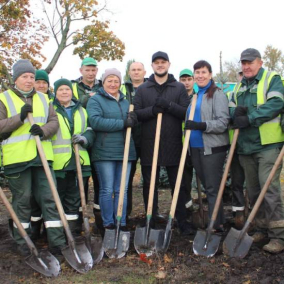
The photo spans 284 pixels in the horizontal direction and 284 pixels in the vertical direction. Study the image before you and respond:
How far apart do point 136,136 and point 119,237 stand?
1563mm

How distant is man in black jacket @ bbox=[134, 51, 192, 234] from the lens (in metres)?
5.09

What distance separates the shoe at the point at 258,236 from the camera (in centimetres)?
492

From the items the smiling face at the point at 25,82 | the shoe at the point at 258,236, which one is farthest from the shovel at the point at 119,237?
the shoe at the point at 258,236

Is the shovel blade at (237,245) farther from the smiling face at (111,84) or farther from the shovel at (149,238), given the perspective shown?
the smiling face at (111,84)

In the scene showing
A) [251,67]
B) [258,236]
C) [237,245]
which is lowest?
[258,236]

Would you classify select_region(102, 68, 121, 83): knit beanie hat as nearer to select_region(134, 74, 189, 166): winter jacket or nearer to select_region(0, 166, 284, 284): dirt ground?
select_region(134, 74, 189, 166): winter jacket

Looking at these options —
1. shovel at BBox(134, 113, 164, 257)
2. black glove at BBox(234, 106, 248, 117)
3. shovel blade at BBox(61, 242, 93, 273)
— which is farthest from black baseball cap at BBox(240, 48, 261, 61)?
shovel blade at BBox(61, 242, 93, 273)

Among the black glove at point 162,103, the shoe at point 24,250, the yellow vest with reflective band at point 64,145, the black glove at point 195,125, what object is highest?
the black glove at point 162,103

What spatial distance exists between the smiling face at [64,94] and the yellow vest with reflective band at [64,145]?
0.68 ft

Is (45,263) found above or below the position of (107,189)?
below

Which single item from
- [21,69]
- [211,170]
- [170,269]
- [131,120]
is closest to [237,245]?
[170,269]

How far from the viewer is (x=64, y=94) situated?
16.5 feet

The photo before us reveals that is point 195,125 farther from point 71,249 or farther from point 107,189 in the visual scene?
point 71,249

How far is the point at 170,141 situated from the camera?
510 centimetres
